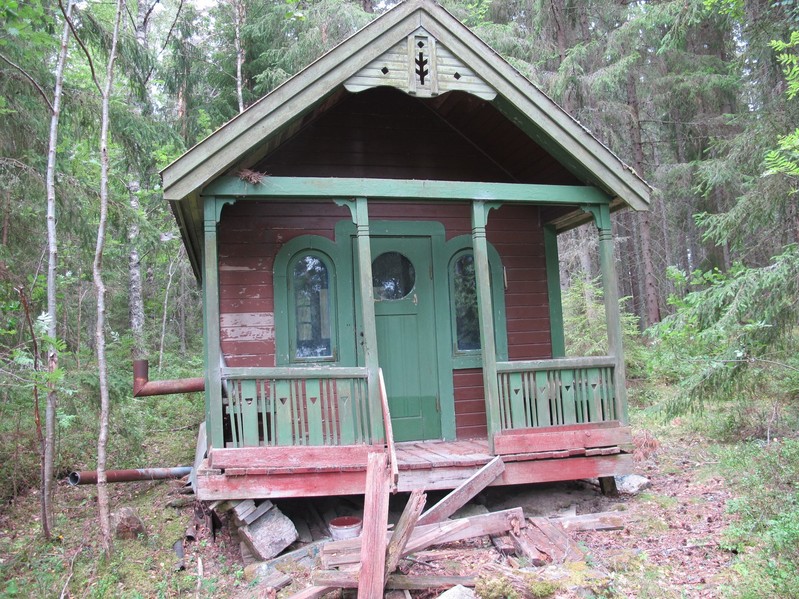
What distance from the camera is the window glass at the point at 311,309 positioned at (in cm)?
723

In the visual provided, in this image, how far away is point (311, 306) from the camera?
7281 mm

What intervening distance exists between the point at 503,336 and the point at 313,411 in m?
3.05

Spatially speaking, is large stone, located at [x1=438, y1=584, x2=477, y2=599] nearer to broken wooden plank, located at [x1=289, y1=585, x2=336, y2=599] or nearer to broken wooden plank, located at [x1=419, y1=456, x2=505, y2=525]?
broken wooden plank, located at [x1=289, y1=585, x2=336, y2=599]

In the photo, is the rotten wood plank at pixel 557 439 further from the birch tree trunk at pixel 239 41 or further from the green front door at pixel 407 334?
the birch tree trunk at pixel 239 41

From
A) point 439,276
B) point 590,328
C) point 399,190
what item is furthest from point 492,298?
point 590,328

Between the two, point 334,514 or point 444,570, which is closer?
point 444,570

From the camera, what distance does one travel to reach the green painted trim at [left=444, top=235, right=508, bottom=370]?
7.70 meters

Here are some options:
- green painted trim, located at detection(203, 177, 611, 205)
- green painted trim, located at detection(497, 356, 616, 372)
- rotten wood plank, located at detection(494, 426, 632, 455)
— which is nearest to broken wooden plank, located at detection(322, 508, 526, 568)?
rotten wood plank, located at detection(494, 426, 632, 455)

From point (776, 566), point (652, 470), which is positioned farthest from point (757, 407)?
point (776, 566)

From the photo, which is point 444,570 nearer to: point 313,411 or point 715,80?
point 313,411

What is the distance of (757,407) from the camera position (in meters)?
9.40

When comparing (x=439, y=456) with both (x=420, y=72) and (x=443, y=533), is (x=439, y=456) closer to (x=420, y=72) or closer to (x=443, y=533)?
(x=443, y=533)

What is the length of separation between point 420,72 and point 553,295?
3543mm

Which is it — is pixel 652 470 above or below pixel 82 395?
below
